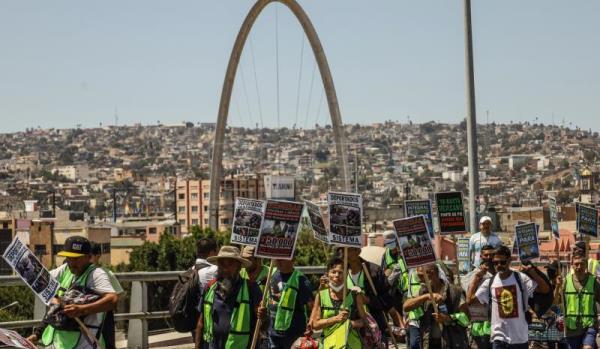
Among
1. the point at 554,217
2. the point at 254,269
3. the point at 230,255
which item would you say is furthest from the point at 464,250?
the point at 230,255

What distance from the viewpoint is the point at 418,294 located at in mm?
14328

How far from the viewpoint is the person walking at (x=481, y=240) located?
1739 centimetres

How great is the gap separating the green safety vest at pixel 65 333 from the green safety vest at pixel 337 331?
2.16m

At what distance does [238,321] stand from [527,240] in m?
5.92

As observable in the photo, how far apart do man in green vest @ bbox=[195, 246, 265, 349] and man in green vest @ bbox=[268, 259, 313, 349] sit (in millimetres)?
1402

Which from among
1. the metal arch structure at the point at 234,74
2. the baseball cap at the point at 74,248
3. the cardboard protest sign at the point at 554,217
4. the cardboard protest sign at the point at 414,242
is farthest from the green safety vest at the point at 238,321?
the metal arch structure at the point at 234,74

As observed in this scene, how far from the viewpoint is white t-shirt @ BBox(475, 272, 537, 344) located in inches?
527

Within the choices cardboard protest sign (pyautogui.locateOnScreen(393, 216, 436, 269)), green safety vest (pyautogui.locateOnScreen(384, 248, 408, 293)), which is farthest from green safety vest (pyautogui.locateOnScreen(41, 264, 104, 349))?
green safety vest (pyautogui.locateOnScreen(384, 248, 408, 293))

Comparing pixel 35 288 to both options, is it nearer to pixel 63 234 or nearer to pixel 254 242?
pixel 254 242

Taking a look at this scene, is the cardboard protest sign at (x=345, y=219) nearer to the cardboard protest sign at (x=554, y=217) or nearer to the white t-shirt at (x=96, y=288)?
the white t-shirt at (x=96, y=288)

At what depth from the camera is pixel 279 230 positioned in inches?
513

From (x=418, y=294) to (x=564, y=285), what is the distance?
2.87m

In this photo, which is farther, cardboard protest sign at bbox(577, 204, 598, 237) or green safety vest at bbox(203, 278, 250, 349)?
cardboard protest sign at bbox(577, 204, 598, 237)

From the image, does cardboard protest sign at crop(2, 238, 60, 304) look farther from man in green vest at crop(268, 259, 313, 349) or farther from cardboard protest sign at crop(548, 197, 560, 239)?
cardboard protest sign at crop(548, 197, 560, 239)
